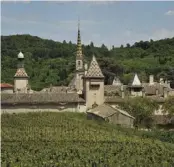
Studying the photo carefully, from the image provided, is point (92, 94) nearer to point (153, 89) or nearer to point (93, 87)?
point (93, 87)

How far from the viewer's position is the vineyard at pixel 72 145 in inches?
975

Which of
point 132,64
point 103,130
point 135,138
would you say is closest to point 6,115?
point 103,130

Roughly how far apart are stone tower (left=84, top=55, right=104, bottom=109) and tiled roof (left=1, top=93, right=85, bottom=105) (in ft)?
2.97

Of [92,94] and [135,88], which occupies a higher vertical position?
[135,88]

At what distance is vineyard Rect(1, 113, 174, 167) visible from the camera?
24.8 m

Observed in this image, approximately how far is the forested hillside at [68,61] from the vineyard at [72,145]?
4054 centimetres

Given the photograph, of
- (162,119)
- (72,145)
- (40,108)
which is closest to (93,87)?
(40,108)

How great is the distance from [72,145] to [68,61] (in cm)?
9333

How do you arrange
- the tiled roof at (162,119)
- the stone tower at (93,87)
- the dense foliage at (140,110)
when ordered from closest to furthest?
1. the dense foliage at (140,110)
2. the stone tower at (93,87)
3. the tiled roof at (162,119)

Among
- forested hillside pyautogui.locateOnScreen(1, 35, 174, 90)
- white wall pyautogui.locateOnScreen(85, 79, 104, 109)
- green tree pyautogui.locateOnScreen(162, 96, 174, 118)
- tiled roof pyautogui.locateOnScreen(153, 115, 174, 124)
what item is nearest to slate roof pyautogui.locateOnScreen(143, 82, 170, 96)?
green tree pyautogui.locateOnScreen(162, 96, 174, 118)

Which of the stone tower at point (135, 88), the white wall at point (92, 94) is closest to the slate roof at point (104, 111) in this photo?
the white wall at point (92, 94)

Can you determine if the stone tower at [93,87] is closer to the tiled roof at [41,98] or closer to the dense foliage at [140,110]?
the tiled roof at [41,98]

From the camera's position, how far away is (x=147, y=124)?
1839 inches

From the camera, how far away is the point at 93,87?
46938 mm
